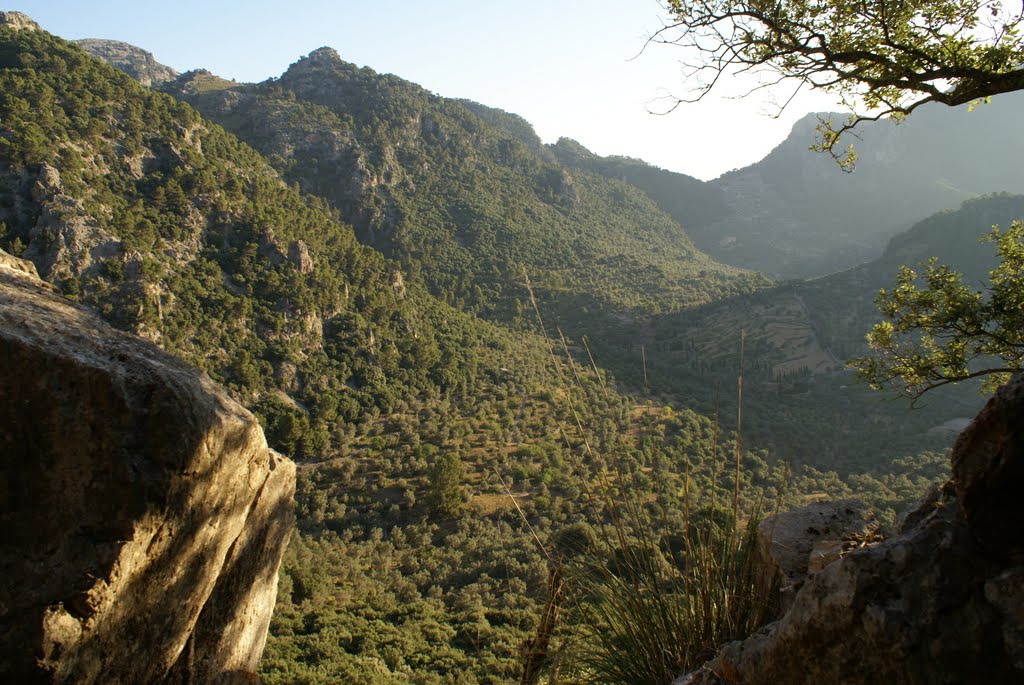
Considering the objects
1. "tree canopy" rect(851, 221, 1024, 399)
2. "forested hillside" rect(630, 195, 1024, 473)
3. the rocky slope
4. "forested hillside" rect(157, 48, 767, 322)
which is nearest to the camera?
"tree canopy" rect(851, 221, 1024, 399)

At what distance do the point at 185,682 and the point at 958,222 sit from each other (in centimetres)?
7248

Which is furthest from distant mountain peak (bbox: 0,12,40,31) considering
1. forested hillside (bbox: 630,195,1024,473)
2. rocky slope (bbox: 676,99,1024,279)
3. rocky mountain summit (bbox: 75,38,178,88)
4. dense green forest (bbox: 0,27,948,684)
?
rocky slope (bbox: 676,99,1024,279)

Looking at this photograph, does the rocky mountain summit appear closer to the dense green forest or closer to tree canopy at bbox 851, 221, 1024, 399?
the dense green forest

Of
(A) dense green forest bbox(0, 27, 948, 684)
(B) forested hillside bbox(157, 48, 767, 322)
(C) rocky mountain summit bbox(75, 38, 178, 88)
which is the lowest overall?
(A) dense green forest bbox(0, 27, 948, 684)

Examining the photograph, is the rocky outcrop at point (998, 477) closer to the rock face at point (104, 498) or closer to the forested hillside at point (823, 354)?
the rock face at point (104, 498)

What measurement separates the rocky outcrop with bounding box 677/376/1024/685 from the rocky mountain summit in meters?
93.7

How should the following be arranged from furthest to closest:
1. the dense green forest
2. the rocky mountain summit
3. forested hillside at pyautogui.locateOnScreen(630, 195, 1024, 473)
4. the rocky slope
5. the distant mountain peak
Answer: the rocky slope
the rocky mountain summit
the distant mountain peak
forested hillside at pyautogui.locateOnScreen(630, 195, 1024, 473)
the dense green forest

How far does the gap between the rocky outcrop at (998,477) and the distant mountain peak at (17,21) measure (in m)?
52.5

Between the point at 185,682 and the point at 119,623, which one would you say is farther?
the point at 185,682

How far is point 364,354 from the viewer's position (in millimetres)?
33219

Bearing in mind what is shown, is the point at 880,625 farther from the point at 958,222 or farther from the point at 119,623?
the point at 958,222

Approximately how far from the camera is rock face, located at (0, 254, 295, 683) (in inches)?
78.0

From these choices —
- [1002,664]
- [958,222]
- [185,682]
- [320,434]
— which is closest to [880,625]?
[1002,664]

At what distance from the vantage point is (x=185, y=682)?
2.61m
